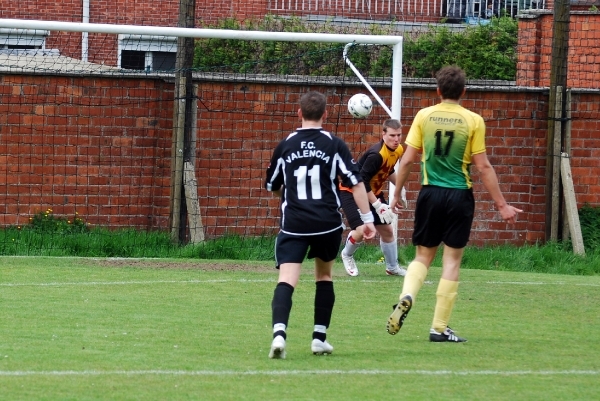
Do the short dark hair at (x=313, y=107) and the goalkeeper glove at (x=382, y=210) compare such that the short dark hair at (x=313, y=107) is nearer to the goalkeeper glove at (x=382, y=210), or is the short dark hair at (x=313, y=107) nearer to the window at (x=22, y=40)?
the goalkeeper glove at (x=382, y=210)

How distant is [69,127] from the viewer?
1467 centimetres

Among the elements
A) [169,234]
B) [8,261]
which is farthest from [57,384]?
[169,234]

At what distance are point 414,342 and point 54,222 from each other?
780 cm

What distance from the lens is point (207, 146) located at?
15008 mm

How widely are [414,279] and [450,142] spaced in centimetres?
101

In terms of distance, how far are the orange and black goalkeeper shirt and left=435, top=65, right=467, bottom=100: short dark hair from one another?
3.23 m

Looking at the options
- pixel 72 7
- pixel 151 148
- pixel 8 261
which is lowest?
pixel 8 261

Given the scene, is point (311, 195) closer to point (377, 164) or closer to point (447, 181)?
point (447, 181)

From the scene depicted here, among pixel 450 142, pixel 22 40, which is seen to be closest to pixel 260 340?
pixel 450 142

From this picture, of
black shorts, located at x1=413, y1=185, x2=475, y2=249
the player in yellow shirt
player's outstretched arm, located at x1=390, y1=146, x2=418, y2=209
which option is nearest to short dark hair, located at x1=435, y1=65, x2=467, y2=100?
the player in yellow shirt

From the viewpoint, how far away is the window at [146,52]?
2011 cm

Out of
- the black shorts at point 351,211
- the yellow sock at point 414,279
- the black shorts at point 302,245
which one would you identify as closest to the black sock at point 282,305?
the black shorts at point 302,245

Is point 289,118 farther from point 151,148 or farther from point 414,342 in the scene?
point 414,342

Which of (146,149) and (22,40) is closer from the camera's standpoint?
(146,149)
